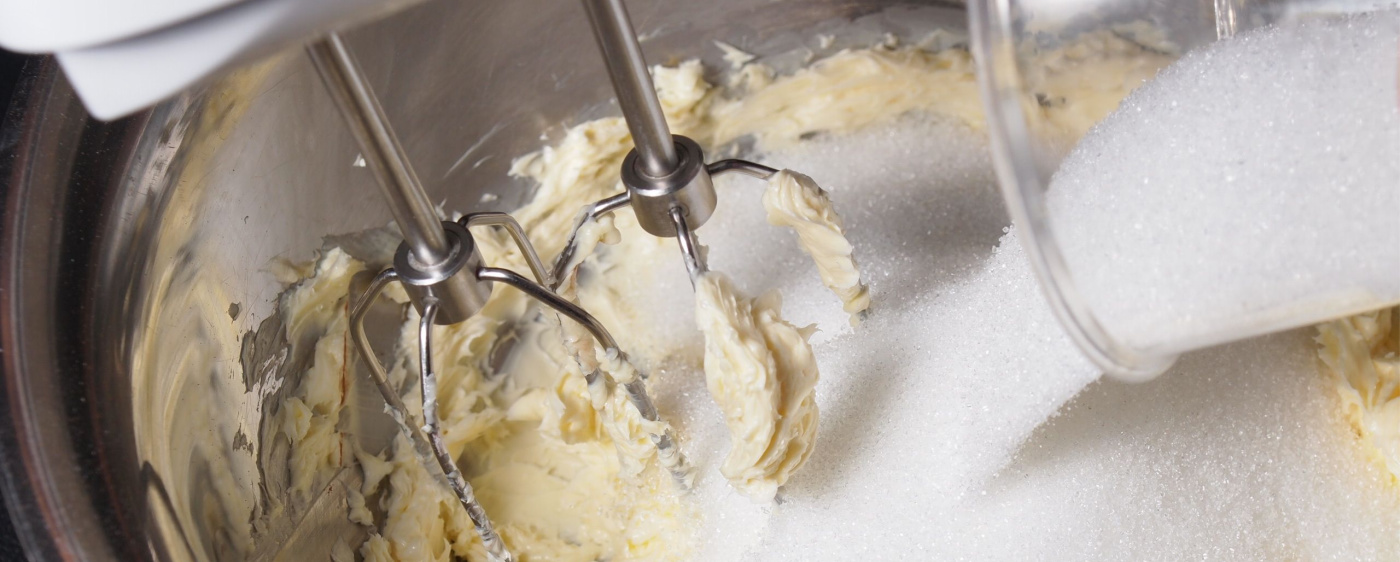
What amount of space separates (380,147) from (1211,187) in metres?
0.33

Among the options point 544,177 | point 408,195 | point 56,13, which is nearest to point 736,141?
point 544,177

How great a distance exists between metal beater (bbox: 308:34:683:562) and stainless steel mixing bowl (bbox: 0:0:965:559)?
42 mm

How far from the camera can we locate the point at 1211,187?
0.38 metres

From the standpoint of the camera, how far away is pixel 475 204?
76cm

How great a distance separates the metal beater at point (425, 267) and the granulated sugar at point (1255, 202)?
0.89 feet

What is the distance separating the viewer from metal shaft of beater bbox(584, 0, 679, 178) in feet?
1.48

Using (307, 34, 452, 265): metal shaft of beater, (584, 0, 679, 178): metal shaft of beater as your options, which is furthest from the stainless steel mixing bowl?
(584, 0, 679, 178): metal shaft of beater

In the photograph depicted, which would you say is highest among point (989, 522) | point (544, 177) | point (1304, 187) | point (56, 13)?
point (56, 13)

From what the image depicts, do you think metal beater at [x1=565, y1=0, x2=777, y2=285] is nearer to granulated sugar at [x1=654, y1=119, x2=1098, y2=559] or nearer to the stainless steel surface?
the stainless steel surface

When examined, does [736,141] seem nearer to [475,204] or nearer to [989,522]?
[475,204]

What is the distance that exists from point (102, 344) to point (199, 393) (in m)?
0.08

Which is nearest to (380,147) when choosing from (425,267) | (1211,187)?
(425,267)

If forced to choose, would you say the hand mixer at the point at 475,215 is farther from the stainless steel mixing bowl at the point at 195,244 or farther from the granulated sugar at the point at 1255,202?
the granulated sugar at the point at 1255,202

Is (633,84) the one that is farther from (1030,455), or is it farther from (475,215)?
(1030,455)
